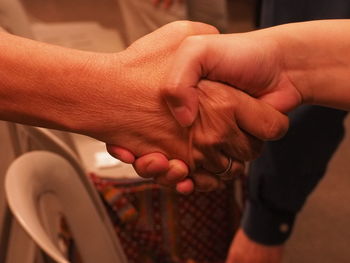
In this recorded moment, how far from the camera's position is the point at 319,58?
74 centimetres

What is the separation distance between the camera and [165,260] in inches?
46.1

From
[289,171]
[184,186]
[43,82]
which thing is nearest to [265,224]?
[289,171]

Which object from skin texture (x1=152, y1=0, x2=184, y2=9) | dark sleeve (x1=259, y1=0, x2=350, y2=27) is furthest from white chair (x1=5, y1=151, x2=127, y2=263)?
skin texture (x1=152, y1=0, x2=184, y2=9)

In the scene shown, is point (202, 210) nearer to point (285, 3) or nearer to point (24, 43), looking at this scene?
point (285, 3)

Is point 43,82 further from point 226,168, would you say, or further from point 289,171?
point 289,171

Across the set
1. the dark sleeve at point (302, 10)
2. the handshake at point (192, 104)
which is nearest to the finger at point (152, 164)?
the handshake at point (192, 104)

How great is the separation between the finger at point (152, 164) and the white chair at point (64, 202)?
0.43ft

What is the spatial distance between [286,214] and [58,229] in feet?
2.09

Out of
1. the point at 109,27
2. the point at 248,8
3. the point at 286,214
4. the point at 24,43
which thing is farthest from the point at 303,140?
the point at 248,8

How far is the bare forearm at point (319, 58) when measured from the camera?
709 millimetres

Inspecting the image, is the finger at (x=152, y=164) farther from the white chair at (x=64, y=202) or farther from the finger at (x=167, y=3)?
the finger at (x=167, y=3)

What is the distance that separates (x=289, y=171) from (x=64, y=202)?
0.58 m

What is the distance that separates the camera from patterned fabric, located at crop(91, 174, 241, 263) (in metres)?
1.13

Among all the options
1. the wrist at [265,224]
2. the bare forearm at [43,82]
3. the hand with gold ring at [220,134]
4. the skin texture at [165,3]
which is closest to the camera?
the bare forearm at [43,82]
